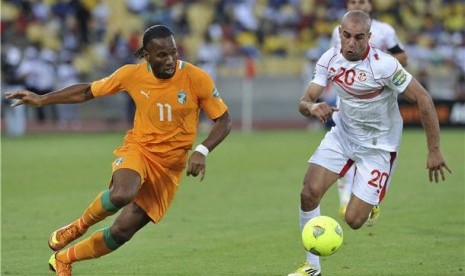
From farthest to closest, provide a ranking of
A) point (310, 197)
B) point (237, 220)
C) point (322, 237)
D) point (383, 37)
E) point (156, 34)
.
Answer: point (237, 220) < point (383, 37) < point (310, 197) < point (156, 34) < point (322, 237)

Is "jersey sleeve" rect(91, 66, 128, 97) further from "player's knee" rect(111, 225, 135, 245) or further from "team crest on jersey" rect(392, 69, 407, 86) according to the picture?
"team crest on jersey" rect(392, 69, 407, 86)

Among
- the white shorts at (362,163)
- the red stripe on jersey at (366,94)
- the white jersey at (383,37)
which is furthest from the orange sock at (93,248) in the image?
the white jersey at (383,37)

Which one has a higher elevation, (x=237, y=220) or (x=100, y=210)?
(x=100, y=210)

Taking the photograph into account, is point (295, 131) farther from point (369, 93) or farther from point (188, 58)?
point (369, 93)

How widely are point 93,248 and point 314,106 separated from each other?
2.33 metres

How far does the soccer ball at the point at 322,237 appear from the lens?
29.8 ft

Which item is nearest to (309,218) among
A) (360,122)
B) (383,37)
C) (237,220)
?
(360,122)

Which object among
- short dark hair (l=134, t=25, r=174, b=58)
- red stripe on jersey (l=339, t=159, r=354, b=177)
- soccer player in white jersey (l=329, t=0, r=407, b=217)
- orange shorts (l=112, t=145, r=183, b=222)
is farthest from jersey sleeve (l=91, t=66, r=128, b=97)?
soccer player in white jersey (l=329, t=0, r=407, b=217)

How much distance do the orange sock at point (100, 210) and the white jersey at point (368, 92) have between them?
7.61 ft

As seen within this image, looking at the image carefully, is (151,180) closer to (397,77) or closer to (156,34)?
(156,34)

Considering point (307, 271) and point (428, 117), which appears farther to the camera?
point (307, 271)

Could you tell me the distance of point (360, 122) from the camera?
10.2 meters

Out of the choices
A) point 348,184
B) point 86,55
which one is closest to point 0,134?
point 86,55

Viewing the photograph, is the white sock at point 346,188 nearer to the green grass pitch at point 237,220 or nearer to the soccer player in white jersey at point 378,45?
the soccer player in white jersey at point 378,45
